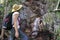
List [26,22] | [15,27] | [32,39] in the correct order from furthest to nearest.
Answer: [26,22] < [32,39] < [15,27]

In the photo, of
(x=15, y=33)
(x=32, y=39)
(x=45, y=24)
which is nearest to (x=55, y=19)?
(x=45, y=24)

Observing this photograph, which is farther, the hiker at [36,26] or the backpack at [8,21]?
the hiker at [36,26]

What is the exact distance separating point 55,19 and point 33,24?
78cm

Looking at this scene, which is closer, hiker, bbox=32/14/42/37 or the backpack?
the backpack

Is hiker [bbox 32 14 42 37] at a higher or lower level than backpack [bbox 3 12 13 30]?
lower

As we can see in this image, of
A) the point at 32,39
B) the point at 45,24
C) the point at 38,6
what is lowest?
the point at 32,39

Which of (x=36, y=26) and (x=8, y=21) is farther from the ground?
(x=8, y=21)

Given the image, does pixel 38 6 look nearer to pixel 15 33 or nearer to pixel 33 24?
pixel 33 24

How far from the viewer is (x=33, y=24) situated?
Answer: 7.97 meters

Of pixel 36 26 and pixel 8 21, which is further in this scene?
pixel 36 26

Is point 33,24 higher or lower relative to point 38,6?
lower

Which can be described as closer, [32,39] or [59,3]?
[32,39]

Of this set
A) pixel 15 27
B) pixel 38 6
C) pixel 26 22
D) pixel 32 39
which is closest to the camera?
pixel 15 27

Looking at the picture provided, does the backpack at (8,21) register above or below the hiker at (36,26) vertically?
above
